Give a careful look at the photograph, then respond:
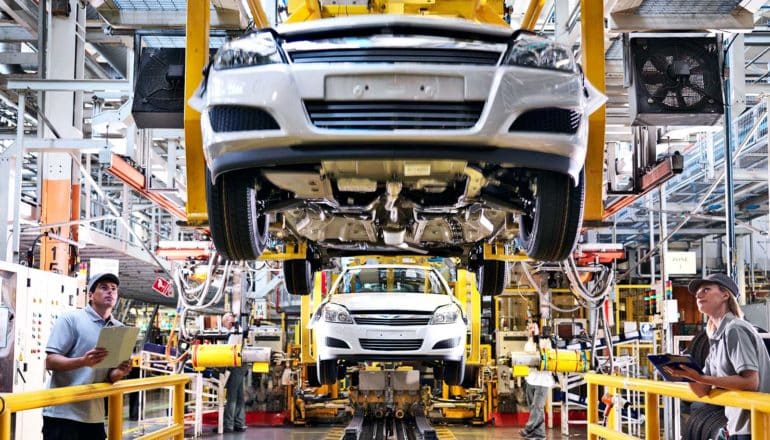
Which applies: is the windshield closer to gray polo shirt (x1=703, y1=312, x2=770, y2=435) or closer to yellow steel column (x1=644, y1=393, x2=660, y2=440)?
yellow steel column (x1=644, y1=393, x2=660, y2=440)

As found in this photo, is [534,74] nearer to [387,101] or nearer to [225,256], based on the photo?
[387,101]

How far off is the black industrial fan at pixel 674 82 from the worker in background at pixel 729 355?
144 cm

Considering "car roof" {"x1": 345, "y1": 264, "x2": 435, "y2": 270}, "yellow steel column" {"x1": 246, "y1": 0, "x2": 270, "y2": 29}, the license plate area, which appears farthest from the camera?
"car roof" {"x1": 345, "y1": 264, "x2": 435, "y2": 270}

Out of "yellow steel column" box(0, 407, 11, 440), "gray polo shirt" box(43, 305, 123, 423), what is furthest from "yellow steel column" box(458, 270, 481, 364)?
"yellow steel column" box(0, 407, 11, 440)

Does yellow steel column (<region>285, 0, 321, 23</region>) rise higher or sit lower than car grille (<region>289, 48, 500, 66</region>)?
higher

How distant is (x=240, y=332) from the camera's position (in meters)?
11.4

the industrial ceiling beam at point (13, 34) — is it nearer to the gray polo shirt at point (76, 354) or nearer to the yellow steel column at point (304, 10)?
the yellow steel column at point (304, 10)

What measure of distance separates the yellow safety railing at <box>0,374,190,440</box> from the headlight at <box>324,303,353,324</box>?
99.2 inches

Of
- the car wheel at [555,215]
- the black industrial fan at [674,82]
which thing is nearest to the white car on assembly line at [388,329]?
the black industrial fan at [674,82]

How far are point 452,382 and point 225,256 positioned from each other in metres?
4.62

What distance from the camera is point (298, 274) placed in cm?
729

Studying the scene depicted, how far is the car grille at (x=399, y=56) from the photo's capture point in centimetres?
371

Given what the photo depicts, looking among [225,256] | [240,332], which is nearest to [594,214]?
[225,256]

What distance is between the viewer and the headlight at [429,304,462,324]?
814 centimetres
